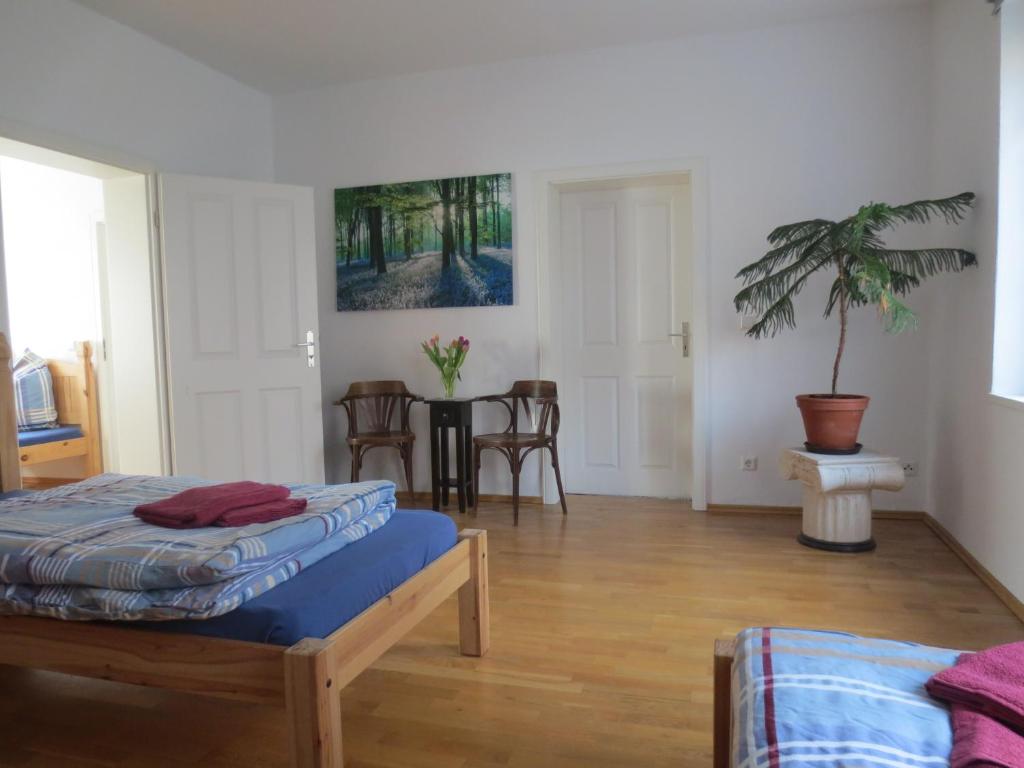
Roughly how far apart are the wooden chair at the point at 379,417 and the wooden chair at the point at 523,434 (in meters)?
0.49

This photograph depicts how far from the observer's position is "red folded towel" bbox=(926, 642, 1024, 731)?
104cm

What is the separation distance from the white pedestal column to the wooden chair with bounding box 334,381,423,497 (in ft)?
7.36

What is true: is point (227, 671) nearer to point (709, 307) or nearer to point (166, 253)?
point (166, 253)

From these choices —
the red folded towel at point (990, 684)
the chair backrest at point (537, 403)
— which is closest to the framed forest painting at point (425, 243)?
the chair backrest at point (537, 403)

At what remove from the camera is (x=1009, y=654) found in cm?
121

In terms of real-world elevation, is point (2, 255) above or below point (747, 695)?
above

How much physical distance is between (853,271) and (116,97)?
12.5 ft

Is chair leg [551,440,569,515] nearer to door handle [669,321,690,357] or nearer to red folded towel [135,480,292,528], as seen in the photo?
door handle [669,321,690,357]

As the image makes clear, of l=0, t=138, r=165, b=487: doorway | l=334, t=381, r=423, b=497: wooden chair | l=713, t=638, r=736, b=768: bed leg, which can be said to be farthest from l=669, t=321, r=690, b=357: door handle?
l=0, t=138, r=165, b=487: doorway

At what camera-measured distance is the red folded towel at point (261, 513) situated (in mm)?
1801

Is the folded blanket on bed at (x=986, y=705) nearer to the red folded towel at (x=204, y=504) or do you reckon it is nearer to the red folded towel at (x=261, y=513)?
the red folded towel at (x=261, y=513)

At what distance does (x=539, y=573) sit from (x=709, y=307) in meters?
1.90

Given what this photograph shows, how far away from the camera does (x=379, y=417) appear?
454 cm

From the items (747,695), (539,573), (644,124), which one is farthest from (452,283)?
(747,695)
